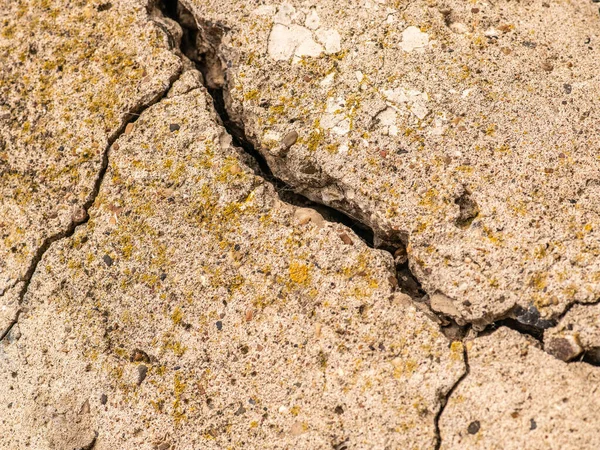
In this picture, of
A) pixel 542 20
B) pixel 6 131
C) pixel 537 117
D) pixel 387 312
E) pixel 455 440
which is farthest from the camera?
pixel 6 131

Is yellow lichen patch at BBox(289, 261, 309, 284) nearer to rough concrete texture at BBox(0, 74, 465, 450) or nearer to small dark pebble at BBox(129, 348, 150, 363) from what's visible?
rough concrete texture at BBox(0, 74, 465, 450)

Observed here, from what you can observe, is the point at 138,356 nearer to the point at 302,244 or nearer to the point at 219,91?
the point at 302,244

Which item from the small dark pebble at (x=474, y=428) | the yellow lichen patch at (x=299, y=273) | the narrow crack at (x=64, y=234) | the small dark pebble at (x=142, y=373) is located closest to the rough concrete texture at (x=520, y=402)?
the small dark pebble at (x=474, y=428)

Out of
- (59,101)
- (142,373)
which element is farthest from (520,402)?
(59,101)

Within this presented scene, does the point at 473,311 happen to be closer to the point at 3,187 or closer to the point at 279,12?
the point at 279,12

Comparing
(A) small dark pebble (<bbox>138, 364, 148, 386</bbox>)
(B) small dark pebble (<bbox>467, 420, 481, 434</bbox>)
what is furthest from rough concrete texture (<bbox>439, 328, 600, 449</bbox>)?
(A) small dark pebble (<bbox>138, 364, 148, 386</bbox>)

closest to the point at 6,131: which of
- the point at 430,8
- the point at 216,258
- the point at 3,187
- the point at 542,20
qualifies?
the point at 3,187

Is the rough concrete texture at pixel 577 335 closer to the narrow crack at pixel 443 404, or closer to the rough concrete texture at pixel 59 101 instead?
the narrow crack at pixel 443 404

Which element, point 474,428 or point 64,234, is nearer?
point 474,428
